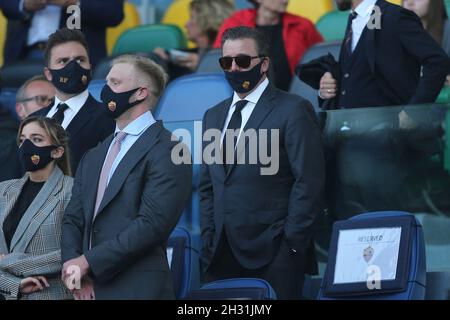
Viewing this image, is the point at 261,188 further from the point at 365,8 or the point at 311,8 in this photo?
the point at 311,8

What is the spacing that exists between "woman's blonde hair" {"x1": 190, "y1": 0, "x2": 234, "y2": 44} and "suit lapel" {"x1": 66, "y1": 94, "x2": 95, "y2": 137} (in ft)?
7.74

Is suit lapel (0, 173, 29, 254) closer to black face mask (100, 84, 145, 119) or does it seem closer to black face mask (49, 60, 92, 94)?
black face mask (100, 84, 145, 119)

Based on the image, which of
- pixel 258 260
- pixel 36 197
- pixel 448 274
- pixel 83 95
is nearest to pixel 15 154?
pixel 83 95

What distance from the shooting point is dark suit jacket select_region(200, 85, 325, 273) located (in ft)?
23.0

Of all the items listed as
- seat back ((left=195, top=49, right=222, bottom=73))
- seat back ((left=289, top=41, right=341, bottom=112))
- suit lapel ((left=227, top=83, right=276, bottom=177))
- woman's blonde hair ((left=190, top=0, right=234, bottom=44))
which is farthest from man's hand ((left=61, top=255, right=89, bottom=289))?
woman's blonde hair ((left=190, top=0, right=234, bottom=44))

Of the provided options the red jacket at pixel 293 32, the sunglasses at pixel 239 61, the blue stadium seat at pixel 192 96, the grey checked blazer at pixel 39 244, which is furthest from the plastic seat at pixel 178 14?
the grey checked blazer at pixel 39 244

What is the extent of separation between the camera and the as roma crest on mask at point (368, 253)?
6875mm

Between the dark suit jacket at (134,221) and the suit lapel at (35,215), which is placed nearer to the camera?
the dark suit jacket at (134,221)

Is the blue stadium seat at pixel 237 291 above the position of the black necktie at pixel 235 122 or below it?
below

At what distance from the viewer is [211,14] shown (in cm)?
1017

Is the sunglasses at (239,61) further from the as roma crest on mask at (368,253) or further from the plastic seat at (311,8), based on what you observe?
the plastic seat at (311,8)

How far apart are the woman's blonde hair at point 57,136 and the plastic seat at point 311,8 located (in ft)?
14.0

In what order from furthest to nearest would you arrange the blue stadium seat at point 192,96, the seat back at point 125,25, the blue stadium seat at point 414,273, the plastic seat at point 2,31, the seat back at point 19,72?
the seat back at point 125,25 < the plastic seat at point 2,31 < the seat back at point 19,72 < the blue stadium seat at point 192,96 < the blue stadium seat at point 414,273
